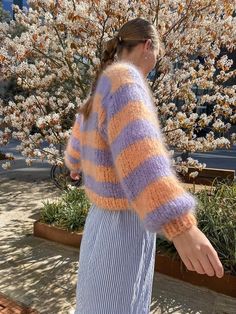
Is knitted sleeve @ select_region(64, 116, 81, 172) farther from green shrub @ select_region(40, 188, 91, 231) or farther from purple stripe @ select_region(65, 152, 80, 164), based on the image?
green shrub @ select_region(40, 188, 91, 231)

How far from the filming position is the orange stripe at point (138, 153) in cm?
132

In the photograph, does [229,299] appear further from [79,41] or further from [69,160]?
[79,41]

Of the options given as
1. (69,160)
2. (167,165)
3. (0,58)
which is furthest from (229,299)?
(0,58)

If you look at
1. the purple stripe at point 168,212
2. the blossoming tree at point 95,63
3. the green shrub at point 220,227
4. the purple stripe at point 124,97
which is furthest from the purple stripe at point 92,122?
the blossoming tree at point 95,63

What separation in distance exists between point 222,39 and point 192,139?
147 centimetres

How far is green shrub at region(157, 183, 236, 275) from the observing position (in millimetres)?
3709

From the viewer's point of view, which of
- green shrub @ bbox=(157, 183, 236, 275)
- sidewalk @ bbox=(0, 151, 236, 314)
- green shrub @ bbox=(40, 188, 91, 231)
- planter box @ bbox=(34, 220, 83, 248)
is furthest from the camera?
green shrub @ bbox=(40, 188, 91, 231)

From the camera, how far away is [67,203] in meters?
5.41

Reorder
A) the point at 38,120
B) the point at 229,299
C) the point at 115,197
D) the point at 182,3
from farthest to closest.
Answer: the point at 38,120, the point at 182,3, the point at 229,299, the point at 115,197

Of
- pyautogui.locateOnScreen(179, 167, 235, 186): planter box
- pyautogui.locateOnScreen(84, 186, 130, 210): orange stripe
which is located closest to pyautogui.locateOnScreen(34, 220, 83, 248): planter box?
pyautogui.locateOnScreen(84, 186, 130, 210): orange stripe

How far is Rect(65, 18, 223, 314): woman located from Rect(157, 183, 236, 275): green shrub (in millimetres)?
2159

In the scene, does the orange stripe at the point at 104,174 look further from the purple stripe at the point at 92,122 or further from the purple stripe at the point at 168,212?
the purple stripe at the point at 168,212

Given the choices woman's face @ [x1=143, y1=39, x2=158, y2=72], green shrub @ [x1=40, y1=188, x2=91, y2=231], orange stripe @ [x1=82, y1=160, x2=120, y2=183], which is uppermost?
woman's face @ [x1=143, y1=39, x2=158, y2=72]

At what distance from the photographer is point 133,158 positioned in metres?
1.33
